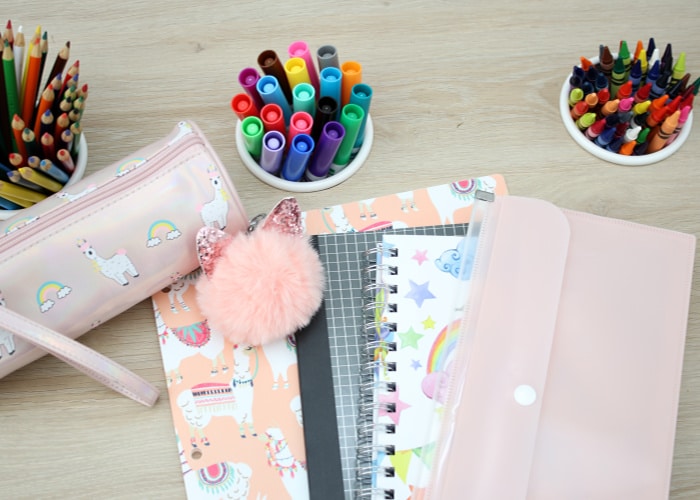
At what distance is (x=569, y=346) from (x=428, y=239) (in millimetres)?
165

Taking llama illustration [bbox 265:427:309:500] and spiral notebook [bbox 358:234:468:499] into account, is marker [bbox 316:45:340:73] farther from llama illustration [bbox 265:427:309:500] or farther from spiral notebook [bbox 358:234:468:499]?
llama illustration [bbox 265:427:309:500]

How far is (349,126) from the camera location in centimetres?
63

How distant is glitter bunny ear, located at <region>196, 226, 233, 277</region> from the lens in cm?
58

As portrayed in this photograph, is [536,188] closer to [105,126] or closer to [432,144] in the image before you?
[432,144]

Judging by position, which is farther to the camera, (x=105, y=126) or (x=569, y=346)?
(x=105, y=126)

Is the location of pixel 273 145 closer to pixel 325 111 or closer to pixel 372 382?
pixel 325 111

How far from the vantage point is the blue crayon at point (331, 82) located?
0.62m

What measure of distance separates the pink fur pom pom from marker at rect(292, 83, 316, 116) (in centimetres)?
12

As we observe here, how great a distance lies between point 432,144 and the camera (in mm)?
710

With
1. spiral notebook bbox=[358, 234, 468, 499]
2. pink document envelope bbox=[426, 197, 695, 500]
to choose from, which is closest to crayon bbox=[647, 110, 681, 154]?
pink document envelope bbox=[426, 197, 695, 500]

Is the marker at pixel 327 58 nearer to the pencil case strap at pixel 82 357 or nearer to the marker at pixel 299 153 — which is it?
the marker at pixel 299 153

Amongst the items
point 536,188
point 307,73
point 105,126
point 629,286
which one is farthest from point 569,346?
point 105,126

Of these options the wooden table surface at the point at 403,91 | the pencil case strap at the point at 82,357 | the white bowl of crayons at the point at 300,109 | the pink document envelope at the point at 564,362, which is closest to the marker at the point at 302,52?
the white bowl of crayons at the point at 300,109

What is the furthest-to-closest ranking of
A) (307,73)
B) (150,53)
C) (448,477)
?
(150,53)
(307,73)
(448,477)
